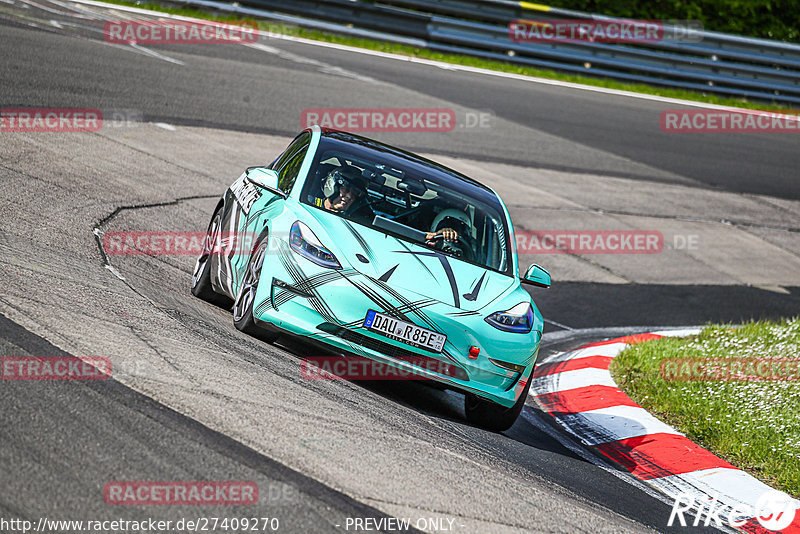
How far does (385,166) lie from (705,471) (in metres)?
3.09

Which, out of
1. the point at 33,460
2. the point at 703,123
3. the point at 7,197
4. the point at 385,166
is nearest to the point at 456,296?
the point at 385,166

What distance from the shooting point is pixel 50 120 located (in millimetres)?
10938

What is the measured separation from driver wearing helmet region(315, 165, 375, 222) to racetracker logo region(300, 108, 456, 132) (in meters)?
7.37

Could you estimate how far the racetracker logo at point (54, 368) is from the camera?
166 inches

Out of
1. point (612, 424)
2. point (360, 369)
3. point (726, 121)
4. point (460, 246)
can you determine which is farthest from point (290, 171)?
point (726, 121)

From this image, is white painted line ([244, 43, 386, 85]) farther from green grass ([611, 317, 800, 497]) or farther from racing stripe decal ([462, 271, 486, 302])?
racing stripe decal ([462, 271, 486, 302])

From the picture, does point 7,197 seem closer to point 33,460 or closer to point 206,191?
point 206,191

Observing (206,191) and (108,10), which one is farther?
(108,10)

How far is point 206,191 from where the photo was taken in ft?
35.0

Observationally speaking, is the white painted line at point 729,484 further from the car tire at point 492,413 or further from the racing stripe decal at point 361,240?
the racing stripe decal at point 361,240
